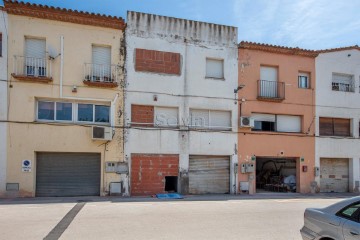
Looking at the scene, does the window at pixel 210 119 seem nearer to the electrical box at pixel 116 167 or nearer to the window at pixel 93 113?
the electrical box at pixel 116 167

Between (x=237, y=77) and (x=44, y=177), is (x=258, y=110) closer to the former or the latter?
(x=237, y=77)

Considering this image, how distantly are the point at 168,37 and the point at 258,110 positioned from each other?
252 inches

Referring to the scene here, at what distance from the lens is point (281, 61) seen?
64.7ft

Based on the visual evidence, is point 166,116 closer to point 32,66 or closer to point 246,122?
point 246,122

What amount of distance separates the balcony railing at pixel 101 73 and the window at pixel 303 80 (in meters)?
10.9

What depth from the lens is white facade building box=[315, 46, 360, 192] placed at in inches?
805

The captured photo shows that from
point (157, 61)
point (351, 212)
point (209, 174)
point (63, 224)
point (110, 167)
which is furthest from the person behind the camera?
point (209, 174)

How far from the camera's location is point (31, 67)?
50.3 feet

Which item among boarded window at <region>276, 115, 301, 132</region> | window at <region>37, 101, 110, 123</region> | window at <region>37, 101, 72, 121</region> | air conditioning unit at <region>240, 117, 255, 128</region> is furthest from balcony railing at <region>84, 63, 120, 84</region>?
boarded window at <region>276, 115, 301, 132</region>

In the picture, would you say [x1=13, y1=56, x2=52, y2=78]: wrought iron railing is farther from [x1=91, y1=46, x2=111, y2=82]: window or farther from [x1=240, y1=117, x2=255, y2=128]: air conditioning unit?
[x1=240, y1=117, x2=255, y2=128]: air conditioning unit

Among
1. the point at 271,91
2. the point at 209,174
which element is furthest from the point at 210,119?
the point at 271,91

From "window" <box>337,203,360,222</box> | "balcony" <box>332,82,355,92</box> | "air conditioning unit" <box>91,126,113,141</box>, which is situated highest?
"balcony" <box>332,82,355,92</box>

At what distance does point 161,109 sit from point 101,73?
3.46 metres

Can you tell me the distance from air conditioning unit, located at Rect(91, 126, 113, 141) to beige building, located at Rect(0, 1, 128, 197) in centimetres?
5
